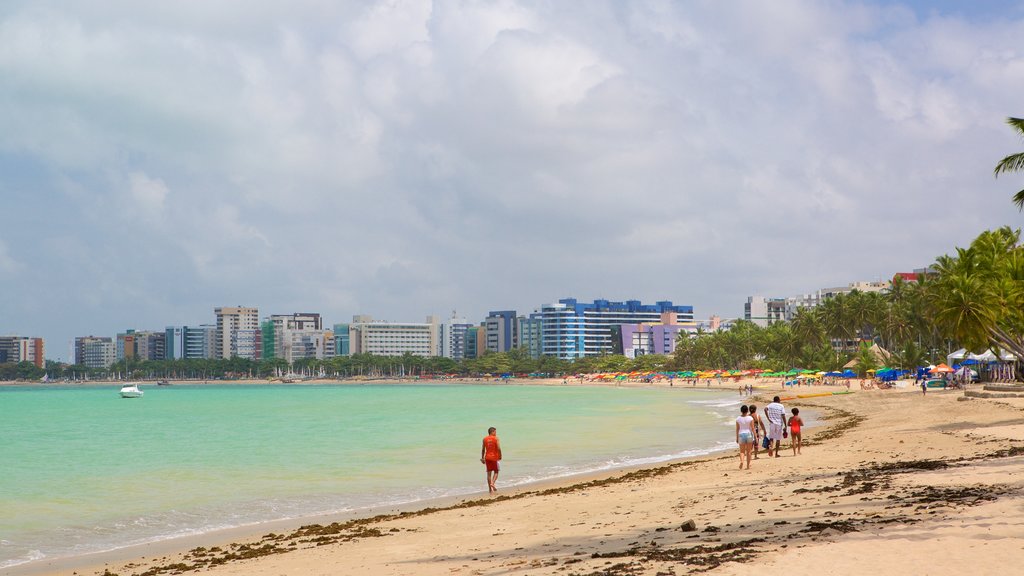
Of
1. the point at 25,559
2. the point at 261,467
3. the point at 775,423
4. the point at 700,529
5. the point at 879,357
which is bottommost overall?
the point at 261,467

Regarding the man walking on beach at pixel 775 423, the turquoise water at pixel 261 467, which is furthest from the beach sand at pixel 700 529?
the turquoise water at pixel 261 467

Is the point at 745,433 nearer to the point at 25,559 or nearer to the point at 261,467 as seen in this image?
the point at 25,559

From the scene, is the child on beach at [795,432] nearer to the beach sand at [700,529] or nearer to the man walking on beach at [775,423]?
the man walking on beach at [775,423]

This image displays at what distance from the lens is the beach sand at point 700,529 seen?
8664 millimetres

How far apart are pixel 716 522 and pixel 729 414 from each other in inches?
1828

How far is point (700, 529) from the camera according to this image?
36.6 feet

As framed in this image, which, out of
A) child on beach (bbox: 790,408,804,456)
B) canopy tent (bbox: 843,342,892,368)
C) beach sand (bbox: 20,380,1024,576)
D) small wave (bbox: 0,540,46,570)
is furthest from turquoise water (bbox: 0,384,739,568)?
canopy tent (bbox: 843,342,892,368)

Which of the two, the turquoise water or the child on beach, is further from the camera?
the child on beach

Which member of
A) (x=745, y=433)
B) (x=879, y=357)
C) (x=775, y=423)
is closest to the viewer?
(x=745, y=433)

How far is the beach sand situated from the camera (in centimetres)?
866

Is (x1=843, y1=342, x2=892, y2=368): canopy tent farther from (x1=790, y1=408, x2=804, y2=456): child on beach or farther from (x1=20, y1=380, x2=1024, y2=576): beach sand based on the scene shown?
(x1=20, y1=380, x2=1024, y2=576): beach sand

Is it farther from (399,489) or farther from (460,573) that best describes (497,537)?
(399,489)

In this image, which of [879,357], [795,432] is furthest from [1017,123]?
[879,357]

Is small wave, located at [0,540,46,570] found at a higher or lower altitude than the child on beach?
lower
